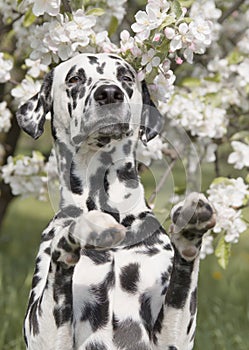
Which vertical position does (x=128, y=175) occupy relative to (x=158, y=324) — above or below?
above

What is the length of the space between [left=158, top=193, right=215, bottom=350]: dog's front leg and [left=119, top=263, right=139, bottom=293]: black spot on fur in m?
0.14

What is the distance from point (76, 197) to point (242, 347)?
2.63 m

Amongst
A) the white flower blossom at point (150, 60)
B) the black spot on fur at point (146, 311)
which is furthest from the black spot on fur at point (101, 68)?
the black spot on fur at point (146, 311)

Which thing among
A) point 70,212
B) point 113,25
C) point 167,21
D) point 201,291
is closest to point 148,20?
point 167,21

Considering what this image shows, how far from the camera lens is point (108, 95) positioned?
2834mm

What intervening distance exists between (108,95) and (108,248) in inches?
22.0

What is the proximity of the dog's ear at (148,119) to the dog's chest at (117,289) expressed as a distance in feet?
1.69

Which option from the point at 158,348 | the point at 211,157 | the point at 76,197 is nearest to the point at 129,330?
the point at 158,348

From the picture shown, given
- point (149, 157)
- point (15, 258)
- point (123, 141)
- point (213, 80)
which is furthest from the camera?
point (15, 258)

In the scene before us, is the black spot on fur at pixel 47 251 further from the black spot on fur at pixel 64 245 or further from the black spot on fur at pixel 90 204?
the black spot on fur at pixel 64 245

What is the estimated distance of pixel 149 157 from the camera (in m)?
4.20

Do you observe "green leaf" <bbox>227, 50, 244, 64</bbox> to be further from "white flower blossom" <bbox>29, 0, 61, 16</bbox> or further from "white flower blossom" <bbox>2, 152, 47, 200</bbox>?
"white flower blossom" <bbox>29, 0, 61, 16</bbox>

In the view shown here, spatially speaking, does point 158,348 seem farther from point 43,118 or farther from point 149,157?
point 149,157

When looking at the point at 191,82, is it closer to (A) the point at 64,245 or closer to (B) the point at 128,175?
(B) the point at 128,175
